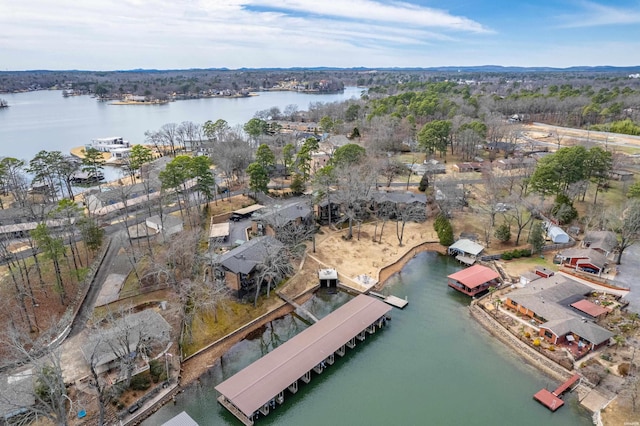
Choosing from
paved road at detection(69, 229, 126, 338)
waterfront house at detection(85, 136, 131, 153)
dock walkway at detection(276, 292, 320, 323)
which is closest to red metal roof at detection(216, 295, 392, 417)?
dock walkway at detection(276, 292, 320, 323)

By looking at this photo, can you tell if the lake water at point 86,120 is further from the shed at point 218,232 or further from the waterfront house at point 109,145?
the shed at point 218,232

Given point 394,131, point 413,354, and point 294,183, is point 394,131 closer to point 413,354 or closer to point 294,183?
point 294,183

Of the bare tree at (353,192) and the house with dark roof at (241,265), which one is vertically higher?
the bare tree at (353,192)

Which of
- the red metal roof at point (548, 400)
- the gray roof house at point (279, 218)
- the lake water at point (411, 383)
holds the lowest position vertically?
the lake water at point (411, 383)

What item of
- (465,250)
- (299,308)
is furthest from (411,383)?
(465,250)

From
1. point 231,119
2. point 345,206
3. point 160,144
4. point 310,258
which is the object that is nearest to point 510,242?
point 345,206

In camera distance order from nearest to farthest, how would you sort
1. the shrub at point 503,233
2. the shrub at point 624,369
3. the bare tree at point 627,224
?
the shrub at point 624,369 → the bare tree at point 627,224 → the shrub at point 503,233

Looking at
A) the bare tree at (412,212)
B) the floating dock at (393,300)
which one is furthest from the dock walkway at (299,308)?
the bare tree at (412,212)
